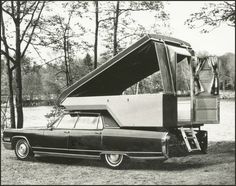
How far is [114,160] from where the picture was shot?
9.03m

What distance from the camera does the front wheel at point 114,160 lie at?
8.91 m

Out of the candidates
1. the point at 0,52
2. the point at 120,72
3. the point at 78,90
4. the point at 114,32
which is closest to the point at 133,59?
the point at 120,72

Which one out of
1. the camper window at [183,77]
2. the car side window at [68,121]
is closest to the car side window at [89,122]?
the car side window at [68,121]

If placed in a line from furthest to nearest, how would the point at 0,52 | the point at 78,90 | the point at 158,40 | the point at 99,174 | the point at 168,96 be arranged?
1. the point at 0,52
2. the point at 78,90
3. the point at 158,40
4. the point at 168,96
5. the point at 99,174

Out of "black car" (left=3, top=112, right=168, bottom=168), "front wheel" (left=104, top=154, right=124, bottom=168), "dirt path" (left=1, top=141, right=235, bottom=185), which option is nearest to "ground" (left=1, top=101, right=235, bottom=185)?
"dirt path" (left=1, top=141, right=235, bottom=185)

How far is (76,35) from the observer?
17250 millimetres

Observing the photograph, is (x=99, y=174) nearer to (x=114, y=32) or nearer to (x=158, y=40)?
(x=158, y=40)

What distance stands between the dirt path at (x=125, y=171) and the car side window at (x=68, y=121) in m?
0.89

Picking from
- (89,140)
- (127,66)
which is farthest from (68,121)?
(127,66)

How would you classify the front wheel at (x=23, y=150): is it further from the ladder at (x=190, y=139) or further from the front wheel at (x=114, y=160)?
the ladder at (x=190, y=139)

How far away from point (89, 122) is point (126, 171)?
1.62 meters

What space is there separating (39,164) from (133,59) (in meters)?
3.28

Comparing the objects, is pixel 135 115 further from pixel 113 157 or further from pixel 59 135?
pixel 59 135

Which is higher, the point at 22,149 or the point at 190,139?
the point at 190,139
